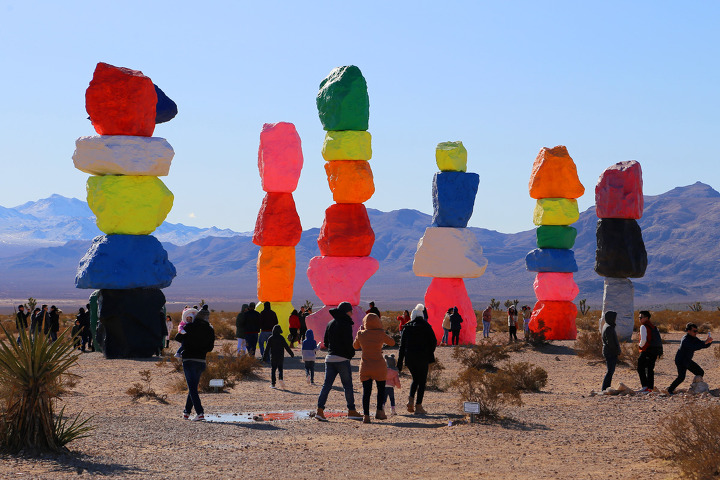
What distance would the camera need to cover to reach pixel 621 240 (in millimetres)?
26312

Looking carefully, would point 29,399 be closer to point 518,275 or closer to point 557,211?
point 557,211

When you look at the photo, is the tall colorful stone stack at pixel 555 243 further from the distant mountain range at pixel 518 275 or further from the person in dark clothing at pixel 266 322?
the distant mountain range at pixel 518 275

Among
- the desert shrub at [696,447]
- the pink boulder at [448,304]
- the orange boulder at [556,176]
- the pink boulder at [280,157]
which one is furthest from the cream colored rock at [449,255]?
the desert shrub at [696,447]

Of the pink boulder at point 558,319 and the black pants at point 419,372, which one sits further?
the pink boulder at point 558,319

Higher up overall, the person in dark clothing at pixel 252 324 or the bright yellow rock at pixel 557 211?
the bright yellow rock at pixel 557 211

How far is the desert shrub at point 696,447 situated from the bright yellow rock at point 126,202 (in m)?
15.4

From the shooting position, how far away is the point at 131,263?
21.5 meters

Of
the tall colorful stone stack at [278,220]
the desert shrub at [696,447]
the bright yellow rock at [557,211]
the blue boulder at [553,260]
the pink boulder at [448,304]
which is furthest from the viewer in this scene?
the bright yellow rock at [557,211]

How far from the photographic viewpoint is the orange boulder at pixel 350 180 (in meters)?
25.0

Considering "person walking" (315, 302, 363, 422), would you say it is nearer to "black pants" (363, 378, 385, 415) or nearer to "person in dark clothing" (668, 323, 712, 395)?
"black pants" (363, 378, 385, 415)

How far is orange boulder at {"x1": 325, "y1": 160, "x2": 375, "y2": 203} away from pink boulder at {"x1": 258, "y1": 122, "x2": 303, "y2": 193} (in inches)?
63.8

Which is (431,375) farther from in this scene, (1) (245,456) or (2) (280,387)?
(1) (245,456)

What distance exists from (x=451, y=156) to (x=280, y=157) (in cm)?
494

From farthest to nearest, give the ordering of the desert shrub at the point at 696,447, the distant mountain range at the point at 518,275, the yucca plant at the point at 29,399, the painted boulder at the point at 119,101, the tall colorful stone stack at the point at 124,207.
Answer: the distant mountain range at the point at 518,275
the painted boulder at the point at 119,101
the tall colorful stone stack at the point at 124,207
the yucca plant at the point at 29,399
the desert shrub at the point at 696,447
